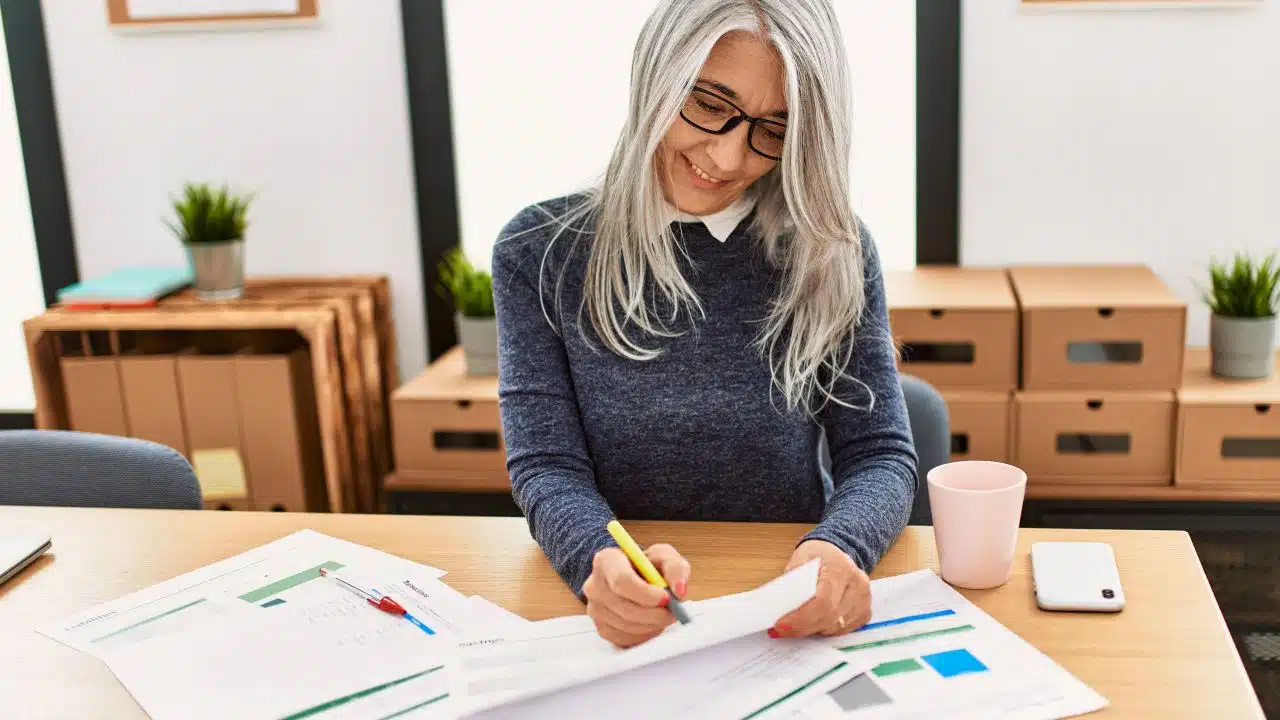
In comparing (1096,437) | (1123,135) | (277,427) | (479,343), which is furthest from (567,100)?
(1096,437)

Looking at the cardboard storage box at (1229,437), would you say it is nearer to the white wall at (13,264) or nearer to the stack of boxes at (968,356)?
the stack of boxes at (968,356)

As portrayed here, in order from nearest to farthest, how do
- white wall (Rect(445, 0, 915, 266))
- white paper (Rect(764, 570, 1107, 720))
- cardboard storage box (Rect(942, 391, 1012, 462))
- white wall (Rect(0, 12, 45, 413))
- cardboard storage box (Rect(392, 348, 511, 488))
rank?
white paper (Rect(764, 570, 1107, 720)), cardboard storage box (Rect(942, 391, 1012, 462)), cardboard storage box (Rect(392, 348, 511, 488)), white wall (Rect(445, 0, 915, 266)), white wall (Rect(0, 12, 45, 413))

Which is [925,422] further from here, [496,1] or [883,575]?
[496,1]

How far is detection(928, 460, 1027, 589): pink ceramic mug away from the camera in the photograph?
109cm

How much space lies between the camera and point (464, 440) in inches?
98.7

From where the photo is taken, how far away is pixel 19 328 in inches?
123

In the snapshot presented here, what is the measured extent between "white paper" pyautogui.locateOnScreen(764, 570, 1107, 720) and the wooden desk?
26 millimetres

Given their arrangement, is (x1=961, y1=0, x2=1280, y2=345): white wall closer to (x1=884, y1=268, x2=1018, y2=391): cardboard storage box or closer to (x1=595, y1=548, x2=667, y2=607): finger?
(x1=884, y1=268, x2=1018, y2=391): cardboard storage box

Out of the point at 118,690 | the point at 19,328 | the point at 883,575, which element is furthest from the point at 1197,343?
the point at 19,328

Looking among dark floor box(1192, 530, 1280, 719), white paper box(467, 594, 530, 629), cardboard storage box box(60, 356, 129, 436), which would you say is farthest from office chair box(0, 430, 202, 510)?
dark floor box(1192, 530, 1280, 719)

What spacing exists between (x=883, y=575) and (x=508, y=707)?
42cm

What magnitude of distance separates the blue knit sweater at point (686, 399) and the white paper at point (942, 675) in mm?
317

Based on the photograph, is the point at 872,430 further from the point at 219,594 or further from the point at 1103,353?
the point at 1103,353

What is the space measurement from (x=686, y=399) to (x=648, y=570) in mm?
449
